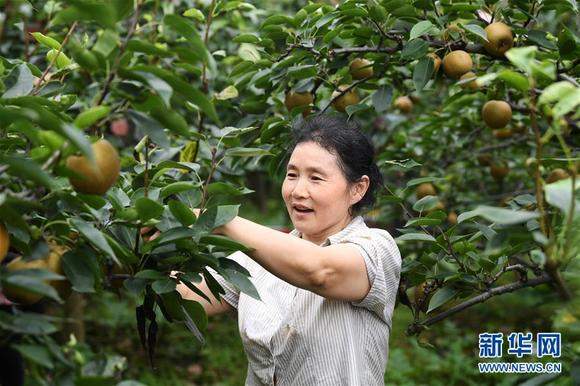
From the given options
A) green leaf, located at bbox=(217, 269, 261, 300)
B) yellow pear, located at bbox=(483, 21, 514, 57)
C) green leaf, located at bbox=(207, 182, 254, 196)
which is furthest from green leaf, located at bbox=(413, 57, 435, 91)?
green leaf, located at bbox=(217, 269, 261, 300)

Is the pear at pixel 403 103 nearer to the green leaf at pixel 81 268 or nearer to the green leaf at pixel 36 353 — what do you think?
the green leaf at pixel 81 268

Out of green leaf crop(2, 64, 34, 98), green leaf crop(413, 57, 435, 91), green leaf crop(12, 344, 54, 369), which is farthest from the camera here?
green leaf crop(413, 57, 435, 91)

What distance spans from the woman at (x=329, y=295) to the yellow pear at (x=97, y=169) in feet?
1.80

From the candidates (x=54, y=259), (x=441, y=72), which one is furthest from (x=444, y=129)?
(x=54, y=259)

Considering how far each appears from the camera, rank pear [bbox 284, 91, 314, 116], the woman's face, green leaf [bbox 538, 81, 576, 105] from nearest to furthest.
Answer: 1. green leaf [bbox 538, 81, 576, 105]
2. the woman's face
3. pear [bbox 284, 91, 314, 116]

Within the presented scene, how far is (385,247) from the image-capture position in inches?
65.0

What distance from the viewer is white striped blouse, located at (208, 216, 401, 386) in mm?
1635

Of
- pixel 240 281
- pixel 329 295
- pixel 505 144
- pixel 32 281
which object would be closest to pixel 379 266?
pixel 329 295

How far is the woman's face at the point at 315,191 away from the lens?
1703 mm

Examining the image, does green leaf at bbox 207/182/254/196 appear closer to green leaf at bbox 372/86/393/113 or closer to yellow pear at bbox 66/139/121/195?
yellow pear at bbox 66/139/121/195

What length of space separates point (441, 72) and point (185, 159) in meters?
0.73

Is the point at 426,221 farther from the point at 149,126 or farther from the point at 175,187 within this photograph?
the point at 149,126

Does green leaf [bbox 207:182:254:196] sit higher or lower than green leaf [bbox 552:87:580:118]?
lower

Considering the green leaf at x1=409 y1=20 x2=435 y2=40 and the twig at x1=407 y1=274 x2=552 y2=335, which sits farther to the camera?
the green leaf at x1=409 y1=20 x2=435 y2=40
